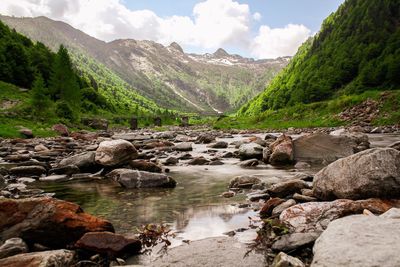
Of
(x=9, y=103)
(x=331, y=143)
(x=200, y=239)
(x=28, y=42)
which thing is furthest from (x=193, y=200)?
(x=28, y=42)

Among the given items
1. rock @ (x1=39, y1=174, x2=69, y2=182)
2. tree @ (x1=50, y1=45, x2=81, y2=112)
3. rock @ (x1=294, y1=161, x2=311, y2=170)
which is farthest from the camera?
tree @ (x1=50, y1=45, x2=81, y2=112)

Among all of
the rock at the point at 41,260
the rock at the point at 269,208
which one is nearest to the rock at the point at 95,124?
the rock at the point at 269,208

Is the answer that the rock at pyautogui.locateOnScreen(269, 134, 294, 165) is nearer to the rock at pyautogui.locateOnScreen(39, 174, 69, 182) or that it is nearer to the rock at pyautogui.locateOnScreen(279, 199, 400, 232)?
the rock at pyautogui.locateOnScreen(39, 174, 69, 182)

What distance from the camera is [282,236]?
659cm

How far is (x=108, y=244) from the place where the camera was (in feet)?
21.2

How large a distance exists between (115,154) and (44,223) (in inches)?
397

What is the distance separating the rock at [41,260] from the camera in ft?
18.1

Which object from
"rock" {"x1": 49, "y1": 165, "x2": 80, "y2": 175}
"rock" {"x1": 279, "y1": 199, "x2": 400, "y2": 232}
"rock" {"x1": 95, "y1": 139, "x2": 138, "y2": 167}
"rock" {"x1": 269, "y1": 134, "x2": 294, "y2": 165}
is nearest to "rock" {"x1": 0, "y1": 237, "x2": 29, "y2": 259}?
"rock" {"x1": 279, "y1": 199, "x2": 400, "y2": 232}

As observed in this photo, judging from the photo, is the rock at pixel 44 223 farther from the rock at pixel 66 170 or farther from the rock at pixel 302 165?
the rock at pixel 302 165

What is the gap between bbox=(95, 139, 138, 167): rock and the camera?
16969mm

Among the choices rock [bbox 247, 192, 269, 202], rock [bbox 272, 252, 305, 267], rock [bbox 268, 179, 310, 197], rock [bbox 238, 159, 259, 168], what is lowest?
rock [bbox 238, 159, 259, 168]

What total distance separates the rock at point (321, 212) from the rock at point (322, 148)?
11741 millimetres

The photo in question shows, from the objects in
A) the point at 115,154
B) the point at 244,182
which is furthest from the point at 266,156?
the point at 115,154

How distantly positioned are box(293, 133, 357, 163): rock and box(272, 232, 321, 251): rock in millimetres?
13684
